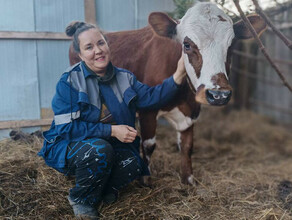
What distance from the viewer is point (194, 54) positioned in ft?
8.52

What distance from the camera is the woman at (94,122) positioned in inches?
95.8

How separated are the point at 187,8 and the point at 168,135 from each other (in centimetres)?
263

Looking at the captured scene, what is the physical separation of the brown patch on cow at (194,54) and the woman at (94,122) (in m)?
0.15

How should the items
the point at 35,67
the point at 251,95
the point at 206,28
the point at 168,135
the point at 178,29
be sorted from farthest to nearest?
the point at 251,95
the point at 168,135
the point at 35,67
the point at 178,29
the point at 206,28

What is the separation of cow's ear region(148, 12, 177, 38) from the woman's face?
0.51 m

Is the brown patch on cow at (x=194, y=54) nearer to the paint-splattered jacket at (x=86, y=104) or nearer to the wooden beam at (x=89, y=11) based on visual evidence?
the paint-splattered jacket at (x=86, y=104)

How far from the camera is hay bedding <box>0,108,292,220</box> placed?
8.59 feet

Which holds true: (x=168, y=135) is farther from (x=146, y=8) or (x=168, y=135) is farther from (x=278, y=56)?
(x=278, y=56)

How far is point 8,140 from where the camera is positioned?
3.30 metres

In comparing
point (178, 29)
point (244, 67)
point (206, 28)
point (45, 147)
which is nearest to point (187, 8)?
point (178, 29)

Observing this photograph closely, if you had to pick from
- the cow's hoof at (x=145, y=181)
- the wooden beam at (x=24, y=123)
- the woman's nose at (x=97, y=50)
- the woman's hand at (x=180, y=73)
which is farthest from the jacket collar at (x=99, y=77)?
the cow's hoof at (x=145, y=181)

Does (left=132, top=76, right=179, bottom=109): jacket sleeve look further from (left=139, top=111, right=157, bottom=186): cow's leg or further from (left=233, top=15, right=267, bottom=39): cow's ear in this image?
(left=233, top=15, right=267, bottom=39): cow's ear

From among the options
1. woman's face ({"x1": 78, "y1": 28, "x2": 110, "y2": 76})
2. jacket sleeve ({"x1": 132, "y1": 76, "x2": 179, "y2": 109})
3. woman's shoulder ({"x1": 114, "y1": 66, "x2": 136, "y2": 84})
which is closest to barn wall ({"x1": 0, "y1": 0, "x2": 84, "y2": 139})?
woman's face ({"x1": 78, "y1": 28, "x2": 110, "y2": 76})

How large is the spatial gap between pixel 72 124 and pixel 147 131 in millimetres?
1008
